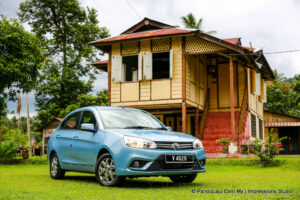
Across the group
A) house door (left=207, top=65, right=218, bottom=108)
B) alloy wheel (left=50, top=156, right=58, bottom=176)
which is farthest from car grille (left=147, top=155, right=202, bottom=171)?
house door (left=207, top=65, right=218, bottom=108)

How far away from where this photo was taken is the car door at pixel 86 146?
7.60 meters

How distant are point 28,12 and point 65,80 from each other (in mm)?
7278

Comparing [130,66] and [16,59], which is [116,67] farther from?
[16,59]

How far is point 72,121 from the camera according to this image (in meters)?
8.97

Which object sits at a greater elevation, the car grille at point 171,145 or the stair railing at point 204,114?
the stair railing at point 204,114

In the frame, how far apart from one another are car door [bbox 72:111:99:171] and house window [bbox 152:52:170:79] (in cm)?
1252

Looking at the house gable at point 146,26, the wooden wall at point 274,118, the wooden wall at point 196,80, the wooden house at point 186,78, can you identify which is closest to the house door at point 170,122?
the wooden house at point 186,78

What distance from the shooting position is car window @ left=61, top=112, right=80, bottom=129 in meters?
8.79

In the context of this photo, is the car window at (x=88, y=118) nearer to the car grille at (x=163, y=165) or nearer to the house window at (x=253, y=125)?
the car grille at (x=163, y=165)

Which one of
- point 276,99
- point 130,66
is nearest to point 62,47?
point 130,66

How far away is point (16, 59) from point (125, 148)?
14759 millimetres

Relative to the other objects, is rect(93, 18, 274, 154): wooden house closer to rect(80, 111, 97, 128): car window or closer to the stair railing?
the stair railing

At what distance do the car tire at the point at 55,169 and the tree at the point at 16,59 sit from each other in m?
11.2

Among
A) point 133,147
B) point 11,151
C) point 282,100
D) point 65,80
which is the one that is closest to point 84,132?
point 133,147
